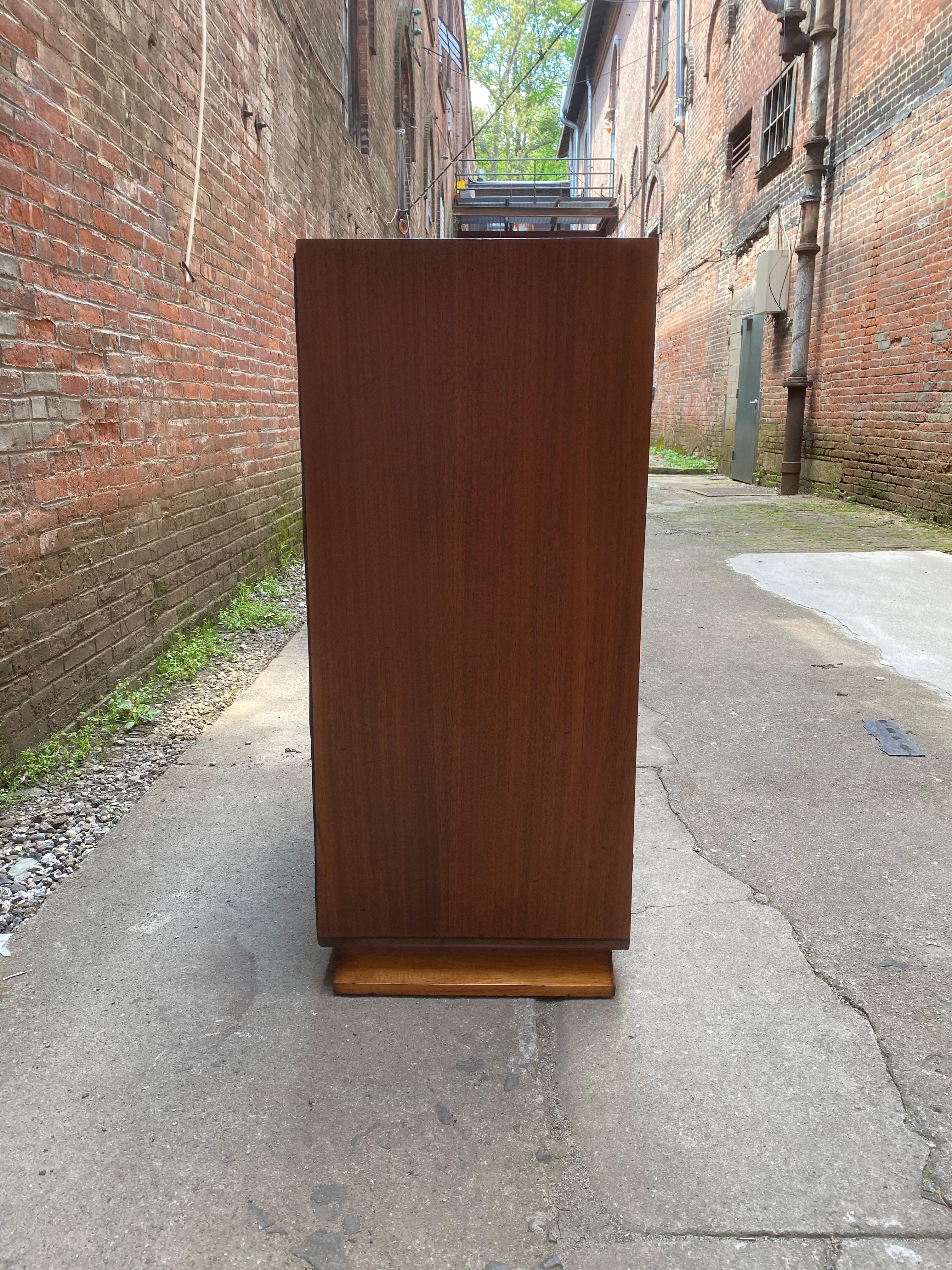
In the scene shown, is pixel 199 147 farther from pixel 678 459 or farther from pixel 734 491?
pixel 678 459

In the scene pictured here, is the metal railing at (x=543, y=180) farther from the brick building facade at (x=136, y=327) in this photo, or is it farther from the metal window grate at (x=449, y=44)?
the brick building facade at (x=136, y=327)

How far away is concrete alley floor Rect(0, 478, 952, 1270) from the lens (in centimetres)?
116

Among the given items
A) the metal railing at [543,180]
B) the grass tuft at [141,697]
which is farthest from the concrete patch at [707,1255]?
the metal railing at [543,180]

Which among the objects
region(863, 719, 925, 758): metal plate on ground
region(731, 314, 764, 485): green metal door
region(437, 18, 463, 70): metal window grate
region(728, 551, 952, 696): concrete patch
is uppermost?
region(437, 18, 463, 70): metal window grate

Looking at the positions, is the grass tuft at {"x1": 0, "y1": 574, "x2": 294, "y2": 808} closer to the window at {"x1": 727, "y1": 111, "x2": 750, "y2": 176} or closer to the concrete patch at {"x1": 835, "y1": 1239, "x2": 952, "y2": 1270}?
the concrete patch at {"x1": 835, "y1": 1239, "x2": 952, "y2": 1270}

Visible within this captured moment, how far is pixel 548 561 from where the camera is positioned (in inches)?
58.3

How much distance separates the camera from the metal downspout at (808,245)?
8906 mm

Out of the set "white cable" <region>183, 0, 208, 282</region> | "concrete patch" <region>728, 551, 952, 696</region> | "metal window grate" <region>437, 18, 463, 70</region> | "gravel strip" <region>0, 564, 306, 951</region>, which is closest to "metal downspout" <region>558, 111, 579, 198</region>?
"metal window grate" <region>437, 18, 463, 70</region>

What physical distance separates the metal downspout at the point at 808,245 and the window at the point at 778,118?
660 millimetres

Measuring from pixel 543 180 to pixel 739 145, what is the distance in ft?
59.2

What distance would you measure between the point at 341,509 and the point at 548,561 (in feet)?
1.20

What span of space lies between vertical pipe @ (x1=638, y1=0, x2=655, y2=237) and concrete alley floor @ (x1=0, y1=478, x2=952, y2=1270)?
18.7 metres

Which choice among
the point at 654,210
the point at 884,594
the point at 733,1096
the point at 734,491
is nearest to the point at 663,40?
the point at 654,210

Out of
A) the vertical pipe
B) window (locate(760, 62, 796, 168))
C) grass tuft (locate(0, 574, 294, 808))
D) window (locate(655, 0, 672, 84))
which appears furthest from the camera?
the vertical pipe
